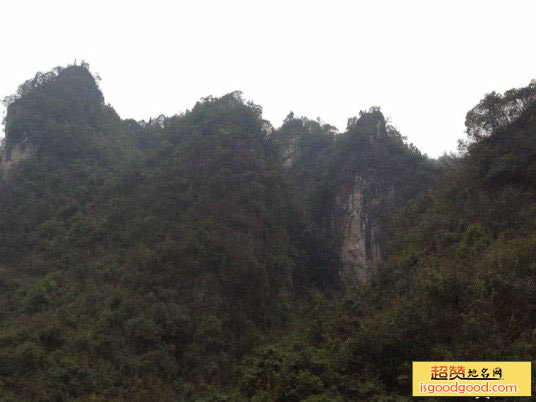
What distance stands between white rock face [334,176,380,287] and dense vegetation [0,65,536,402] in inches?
22.3

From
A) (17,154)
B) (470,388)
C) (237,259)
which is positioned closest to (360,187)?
(237,259)

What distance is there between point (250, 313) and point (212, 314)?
182 cm

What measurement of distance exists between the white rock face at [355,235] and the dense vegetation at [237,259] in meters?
0.57

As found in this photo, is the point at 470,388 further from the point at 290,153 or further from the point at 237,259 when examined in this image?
the point at 290,153

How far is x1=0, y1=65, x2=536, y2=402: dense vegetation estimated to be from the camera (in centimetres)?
1022

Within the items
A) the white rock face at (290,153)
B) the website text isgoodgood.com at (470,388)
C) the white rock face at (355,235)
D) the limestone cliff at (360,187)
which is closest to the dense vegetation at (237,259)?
the limestone cliff at (360,187)

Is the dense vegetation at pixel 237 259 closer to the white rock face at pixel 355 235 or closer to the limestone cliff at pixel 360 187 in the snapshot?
the limestone cliff at pixel 360 187

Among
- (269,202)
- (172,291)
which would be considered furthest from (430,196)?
(172,291)

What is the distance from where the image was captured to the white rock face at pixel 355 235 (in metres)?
24.5

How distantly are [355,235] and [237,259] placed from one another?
945 centimetres

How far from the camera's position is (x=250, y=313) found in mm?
17609

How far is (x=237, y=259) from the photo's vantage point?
1820 cm

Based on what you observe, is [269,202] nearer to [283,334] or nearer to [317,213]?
[317,213]

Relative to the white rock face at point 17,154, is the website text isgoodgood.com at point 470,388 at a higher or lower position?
lower
